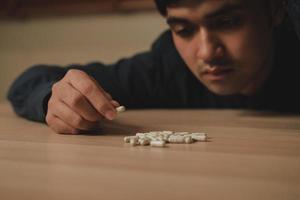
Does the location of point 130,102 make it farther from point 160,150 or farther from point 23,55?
point 23,55

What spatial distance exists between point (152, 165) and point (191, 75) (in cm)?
79

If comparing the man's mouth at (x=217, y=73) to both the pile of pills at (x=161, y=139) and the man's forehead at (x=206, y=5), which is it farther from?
the pile of pills at (x=161, y=139)

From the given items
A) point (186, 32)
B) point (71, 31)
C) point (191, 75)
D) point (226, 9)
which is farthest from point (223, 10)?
point (71, 31)

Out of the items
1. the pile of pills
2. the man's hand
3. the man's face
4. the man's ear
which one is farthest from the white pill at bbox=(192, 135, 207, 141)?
the man's ear

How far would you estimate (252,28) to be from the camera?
1.04 meters

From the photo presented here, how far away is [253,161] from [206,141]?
0.54 feet

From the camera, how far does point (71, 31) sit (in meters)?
2.20

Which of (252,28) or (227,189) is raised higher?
(252,28)

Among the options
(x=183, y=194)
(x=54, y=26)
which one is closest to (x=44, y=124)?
(x=183, y=194)

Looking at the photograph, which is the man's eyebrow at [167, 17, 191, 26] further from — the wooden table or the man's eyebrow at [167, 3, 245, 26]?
the wooden table

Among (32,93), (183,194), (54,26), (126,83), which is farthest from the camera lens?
(54,26)

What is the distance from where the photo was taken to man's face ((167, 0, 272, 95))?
0.99 metres

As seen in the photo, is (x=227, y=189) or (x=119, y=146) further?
(x=119, y=146)

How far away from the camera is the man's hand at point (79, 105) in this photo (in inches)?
30.0
